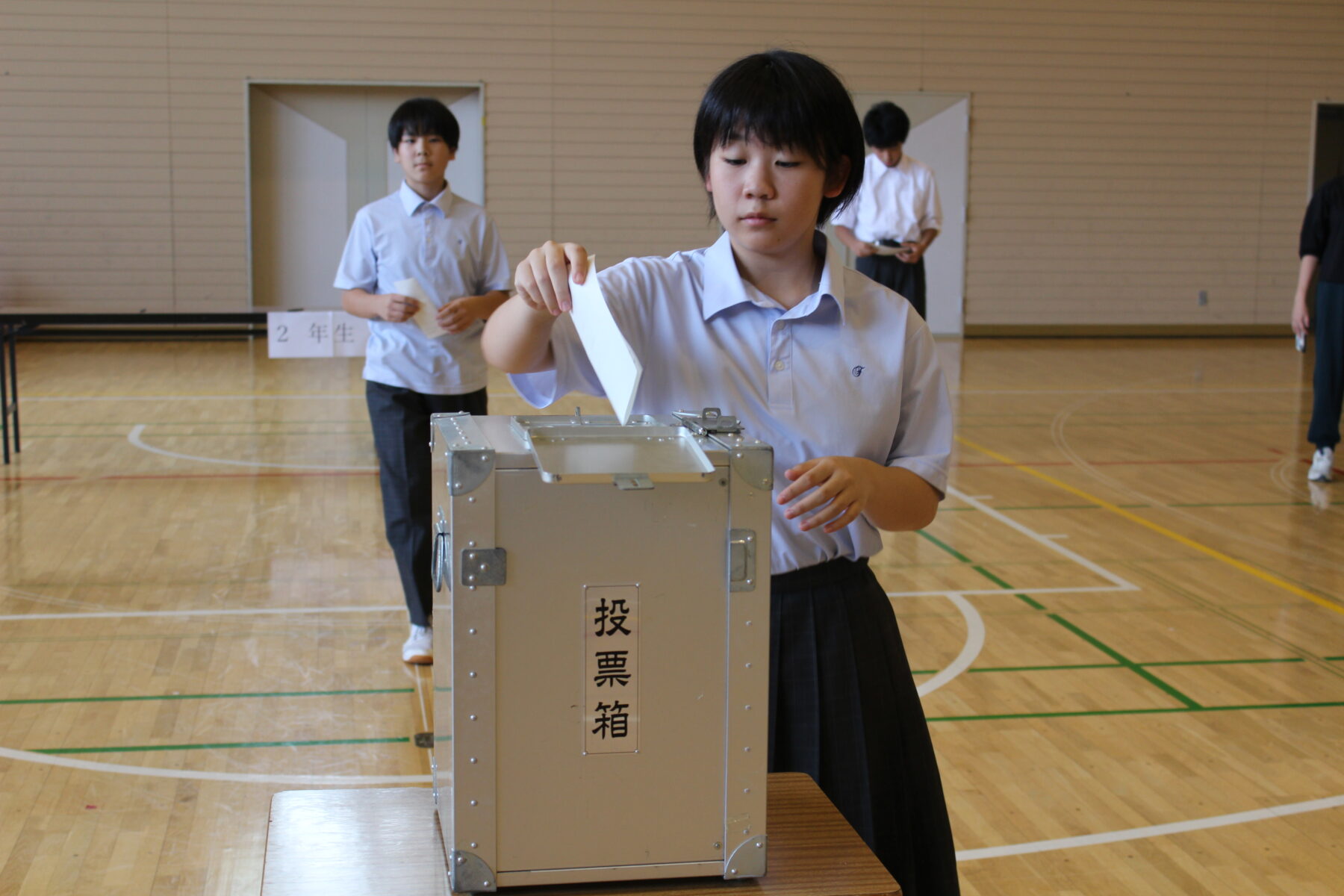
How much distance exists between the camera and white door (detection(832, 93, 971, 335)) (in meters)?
12.9

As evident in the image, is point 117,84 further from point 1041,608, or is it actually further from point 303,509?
point 1041,608

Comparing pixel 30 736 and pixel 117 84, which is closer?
pixel 30 736

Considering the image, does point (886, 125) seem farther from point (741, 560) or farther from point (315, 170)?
point (315, 170)

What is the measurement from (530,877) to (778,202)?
29.7 inches

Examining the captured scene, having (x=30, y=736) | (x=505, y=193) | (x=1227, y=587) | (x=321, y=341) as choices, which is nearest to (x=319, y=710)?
(x=30, y=736)

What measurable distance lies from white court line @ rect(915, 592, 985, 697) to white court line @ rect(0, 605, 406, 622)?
1.76 metres

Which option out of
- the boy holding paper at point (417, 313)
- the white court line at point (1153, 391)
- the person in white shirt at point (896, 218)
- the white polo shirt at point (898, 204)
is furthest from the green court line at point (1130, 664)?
the white court line at point (1153, 391)

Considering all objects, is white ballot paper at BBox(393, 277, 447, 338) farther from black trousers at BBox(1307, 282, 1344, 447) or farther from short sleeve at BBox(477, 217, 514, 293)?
black trousers at BBox(1307, 282, 1344, 447)

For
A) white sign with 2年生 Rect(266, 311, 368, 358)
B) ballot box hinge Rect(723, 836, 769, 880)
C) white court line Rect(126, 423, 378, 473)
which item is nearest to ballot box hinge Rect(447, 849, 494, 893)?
ballot box hinge Rect(723, 836, 769, 880)

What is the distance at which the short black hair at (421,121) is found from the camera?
371 cm

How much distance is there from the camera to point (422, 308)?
3.63 metres

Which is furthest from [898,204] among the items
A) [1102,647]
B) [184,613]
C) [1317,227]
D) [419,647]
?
[184,613]

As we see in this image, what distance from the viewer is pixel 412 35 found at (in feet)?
39.4

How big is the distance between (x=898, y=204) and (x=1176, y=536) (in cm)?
277
